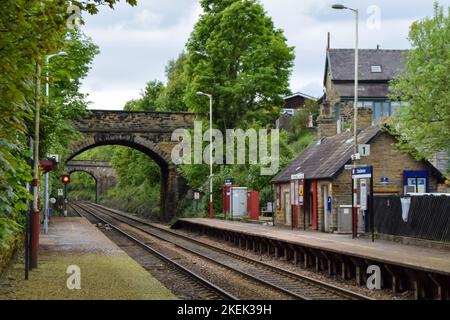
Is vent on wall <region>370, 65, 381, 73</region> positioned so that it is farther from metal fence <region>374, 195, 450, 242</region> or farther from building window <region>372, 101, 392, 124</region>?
metal fence <region>374, 195, 450, 242</region>

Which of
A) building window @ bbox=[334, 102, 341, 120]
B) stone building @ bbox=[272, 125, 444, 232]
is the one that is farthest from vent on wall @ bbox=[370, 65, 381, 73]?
stone building @ bbox=[272, 125, 444, 232]

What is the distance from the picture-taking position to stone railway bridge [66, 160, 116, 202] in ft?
344

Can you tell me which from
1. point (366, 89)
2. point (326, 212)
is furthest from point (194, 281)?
point (366, 89)

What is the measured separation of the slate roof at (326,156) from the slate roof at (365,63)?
2268 cm

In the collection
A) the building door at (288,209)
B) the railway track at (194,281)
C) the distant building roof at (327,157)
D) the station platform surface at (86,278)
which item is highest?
A: the distant building roof at (327,157)

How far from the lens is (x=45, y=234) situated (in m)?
32.1

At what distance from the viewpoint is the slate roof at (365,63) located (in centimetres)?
5831

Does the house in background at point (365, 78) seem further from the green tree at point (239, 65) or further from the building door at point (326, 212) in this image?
the building door at point (326, 212)

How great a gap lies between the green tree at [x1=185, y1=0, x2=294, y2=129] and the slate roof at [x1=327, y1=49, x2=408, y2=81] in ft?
34.7

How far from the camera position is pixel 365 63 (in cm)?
5931

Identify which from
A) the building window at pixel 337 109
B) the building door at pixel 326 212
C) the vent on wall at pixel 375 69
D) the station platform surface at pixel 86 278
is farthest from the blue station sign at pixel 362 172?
the vent on wall at pixel 375 69

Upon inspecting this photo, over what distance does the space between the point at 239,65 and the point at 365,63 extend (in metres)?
14.4
